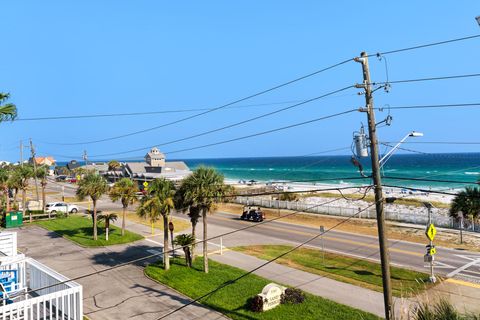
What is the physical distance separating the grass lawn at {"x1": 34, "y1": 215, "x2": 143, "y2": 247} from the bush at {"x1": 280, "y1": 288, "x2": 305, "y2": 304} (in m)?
18.0

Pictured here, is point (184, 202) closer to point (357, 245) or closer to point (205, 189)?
point (205, 189)

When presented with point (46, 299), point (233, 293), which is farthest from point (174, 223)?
point (46, 299)

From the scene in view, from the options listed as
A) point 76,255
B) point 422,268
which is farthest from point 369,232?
point 76,255

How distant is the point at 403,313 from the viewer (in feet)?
26.8

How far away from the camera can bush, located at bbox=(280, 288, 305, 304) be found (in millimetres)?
16719

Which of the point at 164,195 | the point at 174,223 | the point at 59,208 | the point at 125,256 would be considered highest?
the point at 164,195

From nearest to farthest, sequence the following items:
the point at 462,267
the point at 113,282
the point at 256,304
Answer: the point at 256,304, the point at 113,282, the point at 462,267

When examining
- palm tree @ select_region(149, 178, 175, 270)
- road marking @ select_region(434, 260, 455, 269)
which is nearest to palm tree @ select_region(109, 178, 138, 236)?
palm tree @ select_region(149, 178, 175, 270)

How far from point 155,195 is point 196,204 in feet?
10.6

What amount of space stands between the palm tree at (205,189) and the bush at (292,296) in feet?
18.3

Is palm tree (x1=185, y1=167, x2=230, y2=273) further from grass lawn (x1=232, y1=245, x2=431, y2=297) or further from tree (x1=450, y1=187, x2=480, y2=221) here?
tree (x1=450, y1=187, x2=480, y2=221)

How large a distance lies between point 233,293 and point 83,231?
2281cm

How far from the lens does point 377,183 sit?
453 inches

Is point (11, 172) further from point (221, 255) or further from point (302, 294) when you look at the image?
point (302, 294)
